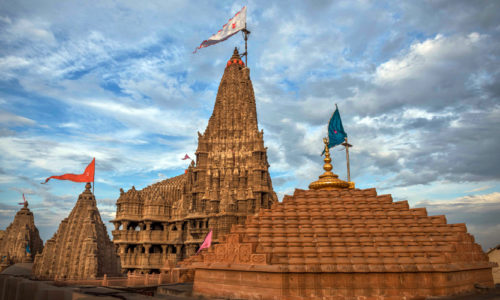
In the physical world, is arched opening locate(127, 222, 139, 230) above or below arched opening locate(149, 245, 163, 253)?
above

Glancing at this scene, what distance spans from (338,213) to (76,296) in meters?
10.4

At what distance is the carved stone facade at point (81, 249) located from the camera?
28891 millimetres

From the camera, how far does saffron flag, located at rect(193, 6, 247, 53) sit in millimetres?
43562

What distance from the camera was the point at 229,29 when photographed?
146ft

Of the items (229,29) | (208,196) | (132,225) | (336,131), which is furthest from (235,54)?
(336,131)

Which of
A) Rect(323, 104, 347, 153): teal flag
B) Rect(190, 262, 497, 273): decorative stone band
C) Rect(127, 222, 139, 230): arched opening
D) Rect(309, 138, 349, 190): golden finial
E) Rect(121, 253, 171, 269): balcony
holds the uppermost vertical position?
Rect(323, 104, 347, 153): teal flag

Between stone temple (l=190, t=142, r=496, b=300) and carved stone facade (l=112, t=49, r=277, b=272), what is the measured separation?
93.2ft

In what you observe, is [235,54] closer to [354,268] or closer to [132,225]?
[132,225]

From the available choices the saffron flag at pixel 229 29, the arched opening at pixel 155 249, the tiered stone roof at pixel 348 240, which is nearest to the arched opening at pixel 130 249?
the arched opening at pixel 155 249

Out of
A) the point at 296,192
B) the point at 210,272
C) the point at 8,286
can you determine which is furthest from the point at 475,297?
the point at 8,286

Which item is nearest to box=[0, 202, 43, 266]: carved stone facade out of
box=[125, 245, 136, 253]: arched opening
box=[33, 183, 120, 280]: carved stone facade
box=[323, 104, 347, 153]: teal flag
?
box=[125, 245, 136, 253]: arched opening

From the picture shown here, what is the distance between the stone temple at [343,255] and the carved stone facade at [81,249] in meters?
17.9

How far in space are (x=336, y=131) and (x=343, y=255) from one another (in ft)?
36.6

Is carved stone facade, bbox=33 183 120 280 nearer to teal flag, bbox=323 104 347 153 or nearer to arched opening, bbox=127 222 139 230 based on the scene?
arched opening, bbox=127 222 139 230
